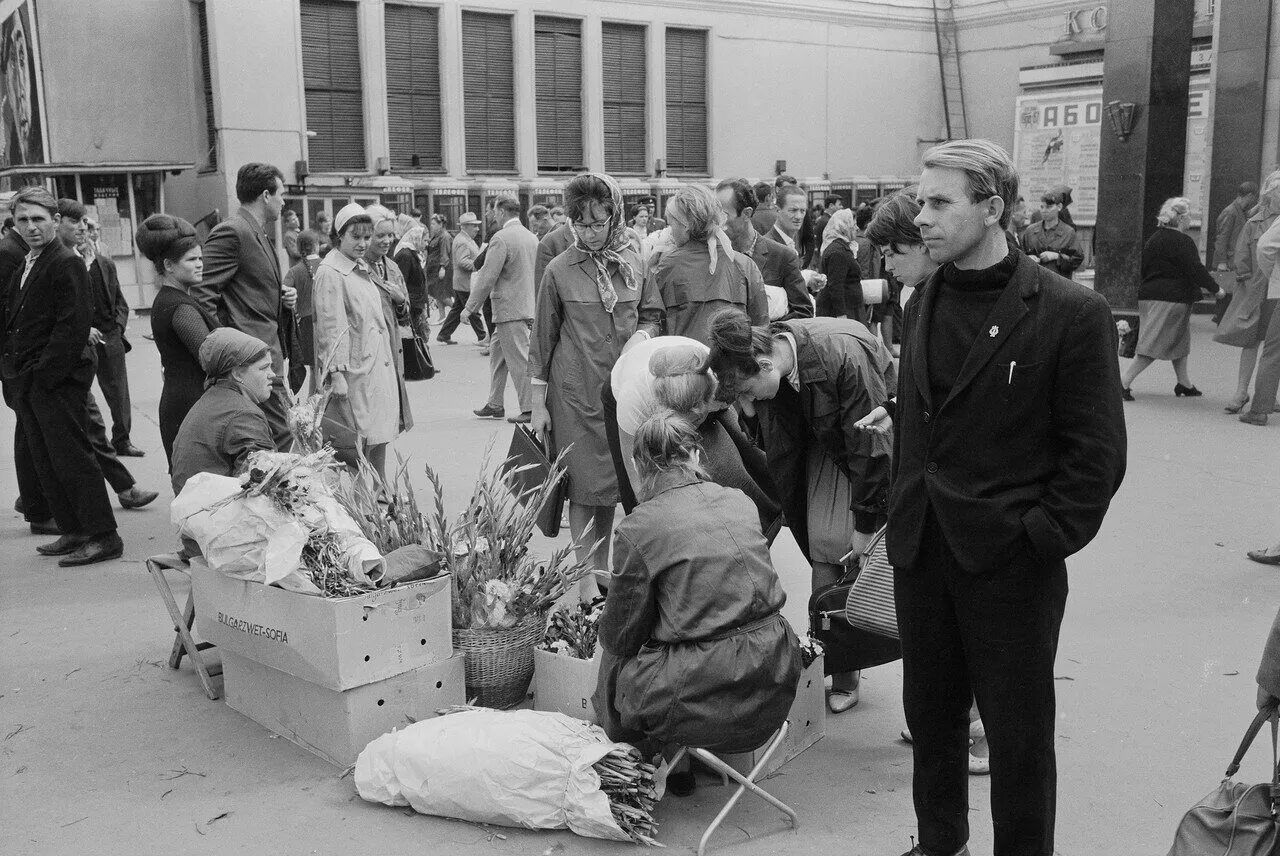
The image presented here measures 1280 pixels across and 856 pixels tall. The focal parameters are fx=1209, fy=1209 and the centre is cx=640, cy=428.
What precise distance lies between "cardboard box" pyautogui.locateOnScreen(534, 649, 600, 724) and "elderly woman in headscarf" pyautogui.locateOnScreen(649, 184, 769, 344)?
2.07 meters

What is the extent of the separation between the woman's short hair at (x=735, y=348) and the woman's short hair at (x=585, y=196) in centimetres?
155

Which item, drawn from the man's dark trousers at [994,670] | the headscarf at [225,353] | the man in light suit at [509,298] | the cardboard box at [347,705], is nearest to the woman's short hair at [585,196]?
the headscarf at [225,353]

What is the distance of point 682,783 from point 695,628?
2.23 ft

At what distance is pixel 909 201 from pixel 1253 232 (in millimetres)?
9407

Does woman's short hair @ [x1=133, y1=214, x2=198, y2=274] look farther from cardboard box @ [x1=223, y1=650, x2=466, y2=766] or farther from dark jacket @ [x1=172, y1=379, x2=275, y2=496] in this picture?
cardboard box @ [x1=223, y1=650, x2=466, y2=766]

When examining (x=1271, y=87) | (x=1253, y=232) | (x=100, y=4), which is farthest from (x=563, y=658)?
(x=100, y=4)

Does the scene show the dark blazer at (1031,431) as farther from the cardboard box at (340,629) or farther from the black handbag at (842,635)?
the cardboard box at (340,629)

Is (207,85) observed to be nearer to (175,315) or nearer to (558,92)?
(558,92)

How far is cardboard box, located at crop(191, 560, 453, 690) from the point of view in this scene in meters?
3.82

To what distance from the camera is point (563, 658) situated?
13.3ft

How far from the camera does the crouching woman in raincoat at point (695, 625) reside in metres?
3.38

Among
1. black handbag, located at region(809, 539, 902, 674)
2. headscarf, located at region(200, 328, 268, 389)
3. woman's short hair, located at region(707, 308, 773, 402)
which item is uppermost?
woman's short hair, located at region(707, 308, 773, 402)

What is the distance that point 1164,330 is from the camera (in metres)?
10.5

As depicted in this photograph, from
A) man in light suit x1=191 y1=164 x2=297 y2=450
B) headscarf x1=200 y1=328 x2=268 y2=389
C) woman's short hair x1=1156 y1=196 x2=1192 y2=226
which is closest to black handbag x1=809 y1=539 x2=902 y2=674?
headscarf x1=200 y1=328 x2=268 y2=389
